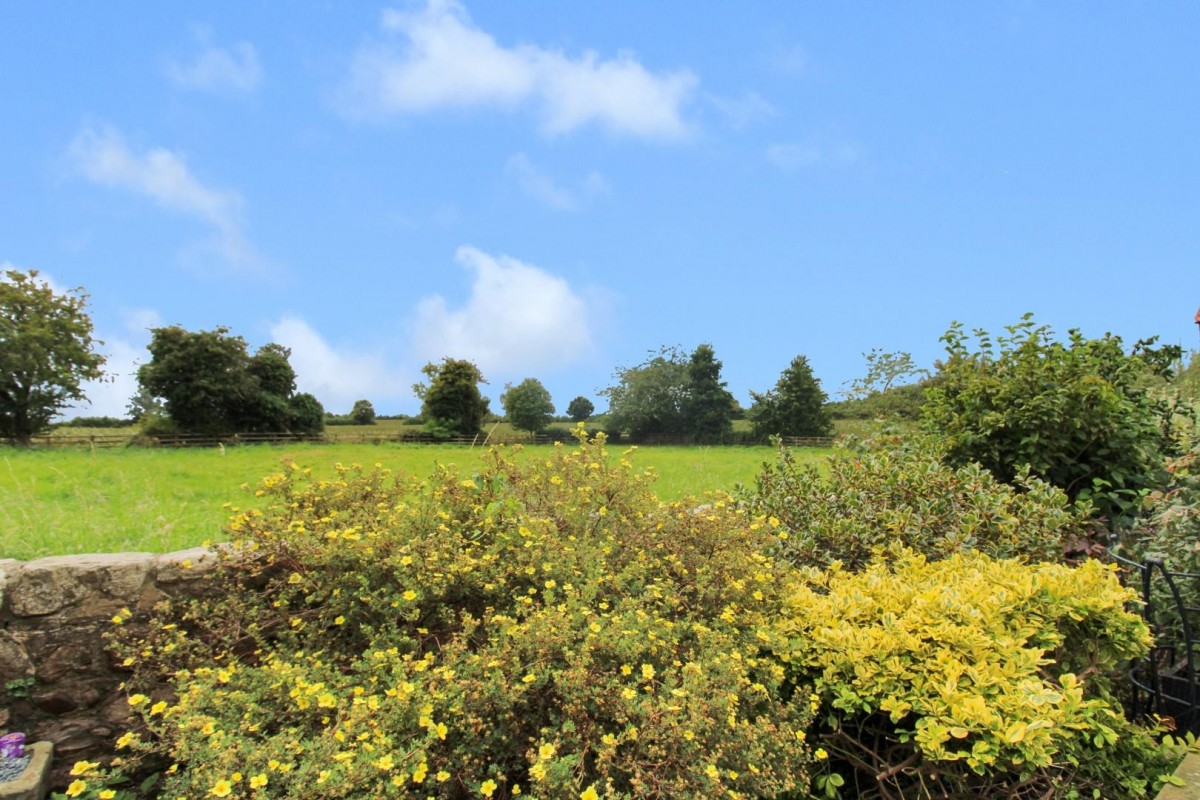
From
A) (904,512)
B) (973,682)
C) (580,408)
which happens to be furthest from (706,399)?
(973,682)

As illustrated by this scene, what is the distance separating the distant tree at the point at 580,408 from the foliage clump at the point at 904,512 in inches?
1263

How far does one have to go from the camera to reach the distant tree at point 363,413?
118 ft

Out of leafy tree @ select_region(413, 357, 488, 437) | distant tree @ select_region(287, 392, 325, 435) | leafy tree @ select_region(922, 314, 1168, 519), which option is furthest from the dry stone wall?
leafy tree @ select_region(413, 357, 488, 437)

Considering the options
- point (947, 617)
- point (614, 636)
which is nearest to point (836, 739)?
point (947, 617)

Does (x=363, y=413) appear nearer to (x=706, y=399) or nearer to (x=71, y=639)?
(x=706, y=399)

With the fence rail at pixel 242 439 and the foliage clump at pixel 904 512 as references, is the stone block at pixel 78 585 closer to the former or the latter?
the foliage clump at pixel 904 512

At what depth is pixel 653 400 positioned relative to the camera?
1419 inches

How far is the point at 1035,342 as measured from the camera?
536cm

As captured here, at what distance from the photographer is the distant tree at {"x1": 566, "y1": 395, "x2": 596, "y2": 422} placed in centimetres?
3701

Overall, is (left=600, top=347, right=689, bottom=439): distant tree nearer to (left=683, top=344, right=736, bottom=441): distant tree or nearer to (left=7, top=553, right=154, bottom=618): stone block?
(left=683, top=344, right=736, bottom=441): distant tree

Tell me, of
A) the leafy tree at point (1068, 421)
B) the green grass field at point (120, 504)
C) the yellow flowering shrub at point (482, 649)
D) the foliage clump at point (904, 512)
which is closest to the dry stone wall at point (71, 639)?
the yellow flowering shrub at point (482, 649)

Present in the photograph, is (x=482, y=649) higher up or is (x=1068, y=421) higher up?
(x=1068, y=421)

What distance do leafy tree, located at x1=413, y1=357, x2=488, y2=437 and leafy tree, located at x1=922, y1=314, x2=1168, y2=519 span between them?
26156mm

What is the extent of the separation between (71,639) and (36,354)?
2140 centimetres
